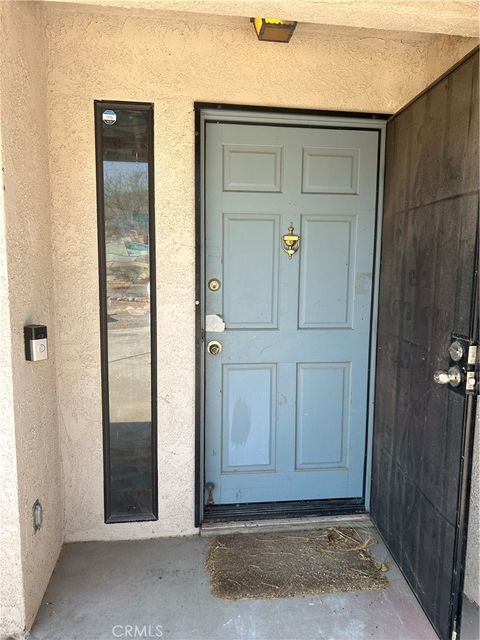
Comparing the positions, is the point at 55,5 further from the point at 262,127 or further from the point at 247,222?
the point at 247,222

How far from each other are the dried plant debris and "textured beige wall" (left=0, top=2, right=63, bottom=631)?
833mm

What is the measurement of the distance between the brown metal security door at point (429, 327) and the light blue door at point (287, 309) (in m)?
0.17

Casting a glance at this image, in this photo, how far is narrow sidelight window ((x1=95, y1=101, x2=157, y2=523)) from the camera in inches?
79.0

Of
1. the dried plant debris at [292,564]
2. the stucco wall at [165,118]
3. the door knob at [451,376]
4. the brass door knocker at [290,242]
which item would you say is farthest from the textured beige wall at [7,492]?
the door knob at [451,376]

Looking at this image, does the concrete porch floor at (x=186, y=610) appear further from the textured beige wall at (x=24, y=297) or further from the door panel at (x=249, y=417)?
the door panel at (x=249, y=417)

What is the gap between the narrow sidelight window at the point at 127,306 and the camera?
2.01 metres

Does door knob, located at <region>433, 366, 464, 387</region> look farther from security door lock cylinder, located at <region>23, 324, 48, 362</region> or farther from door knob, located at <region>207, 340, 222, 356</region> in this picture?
security door lock cylinder, located at <region>23, 324, 48, 362</region>

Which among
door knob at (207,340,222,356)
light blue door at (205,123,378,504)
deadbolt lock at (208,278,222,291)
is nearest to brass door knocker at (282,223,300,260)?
light blue door at (205,123,378,504)

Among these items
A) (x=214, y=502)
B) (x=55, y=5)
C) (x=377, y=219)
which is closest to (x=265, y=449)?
(x=214, y=502)

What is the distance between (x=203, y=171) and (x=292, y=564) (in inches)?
79.5

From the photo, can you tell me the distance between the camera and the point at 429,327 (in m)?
1.74

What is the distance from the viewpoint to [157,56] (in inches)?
77.7

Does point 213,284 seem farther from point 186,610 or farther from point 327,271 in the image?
point 186,610

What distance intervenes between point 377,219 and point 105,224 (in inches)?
56.3
